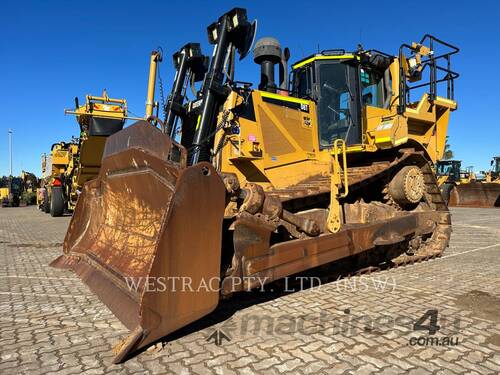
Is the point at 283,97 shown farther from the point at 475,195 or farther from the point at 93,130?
the point at 475,195

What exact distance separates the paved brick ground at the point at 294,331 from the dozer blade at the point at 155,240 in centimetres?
32

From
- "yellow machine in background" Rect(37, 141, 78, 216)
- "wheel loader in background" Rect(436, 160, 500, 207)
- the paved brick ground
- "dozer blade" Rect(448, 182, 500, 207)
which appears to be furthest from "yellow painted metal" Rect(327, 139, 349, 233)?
"dozer blade" Rect(448, 182, 500, 207)

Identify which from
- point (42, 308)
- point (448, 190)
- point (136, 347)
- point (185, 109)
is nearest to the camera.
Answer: point (136, 347)

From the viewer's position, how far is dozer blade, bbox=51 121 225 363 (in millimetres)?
2951

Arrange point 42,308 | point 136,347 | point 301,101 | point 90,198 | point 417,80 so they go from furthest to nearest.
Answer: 1. point 417,80
2. point 301,101
3. point 90,198
4. point 42,308
5. point 136,347

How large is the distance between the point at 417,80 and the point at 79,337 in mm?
6504

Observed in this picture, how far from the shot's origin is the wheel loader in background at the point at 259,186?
3.17 m

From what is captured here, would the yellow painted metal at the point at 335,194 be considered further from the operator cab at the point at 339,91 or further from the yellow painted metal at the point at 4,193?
the yellow painted metal at the point at 4,193

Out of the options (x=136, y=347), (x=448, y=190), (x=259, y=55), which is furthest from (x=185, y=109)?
(x=448, y=190)

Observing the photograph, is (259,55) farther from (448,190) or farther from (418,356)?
(448,190)

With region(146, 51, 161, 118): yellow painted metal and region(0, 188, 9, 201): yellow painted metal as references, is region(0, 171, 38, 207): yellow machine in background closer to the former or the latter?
region(0, 188, 9, 201): yellow painted metal

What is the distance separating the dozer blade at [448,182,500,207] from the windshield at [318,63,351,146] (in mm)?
19903

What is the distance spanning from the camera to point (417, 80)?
23.0 ft

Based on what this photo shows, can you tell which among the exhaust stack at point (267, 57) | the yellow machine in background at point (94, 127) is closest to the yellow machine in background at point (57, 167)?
the yellow machine in background at point (94, 127)
